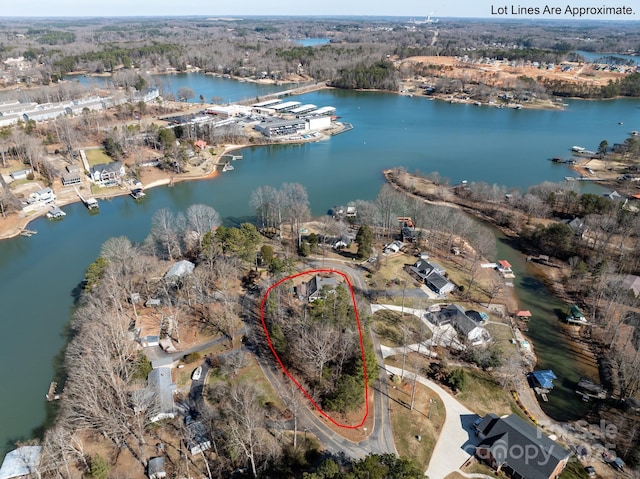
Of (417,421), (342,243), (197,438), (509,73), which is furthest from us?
(509,73)

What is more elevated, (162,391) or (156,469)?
(162,391)

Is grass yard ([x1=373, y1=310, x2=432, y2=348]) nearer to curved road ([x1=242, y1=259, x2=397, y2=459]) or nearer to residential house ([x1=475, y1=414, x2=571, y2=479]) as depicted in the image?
curved road ([x1=242, y1=259, x2=397, y2=459])

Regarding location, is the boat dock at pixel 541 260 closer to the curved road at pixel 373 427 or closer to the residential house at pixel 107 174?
the curved road at pixel 373 427

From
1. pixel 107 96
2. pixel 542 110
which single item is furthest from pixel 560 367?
pixel 107 96

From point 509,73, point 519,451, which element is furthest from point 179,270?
point 509,73

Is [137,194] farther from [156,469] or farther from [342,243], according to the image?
[156,469]

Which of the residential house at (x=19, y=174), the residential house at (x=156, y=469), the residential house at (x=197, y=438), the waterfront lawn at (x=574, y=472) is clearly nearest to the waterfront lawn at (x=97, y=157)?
the residential house at (x=19, y=174)

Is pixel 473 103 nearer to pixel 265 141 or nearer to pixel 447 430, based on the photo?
pixel 265 141
